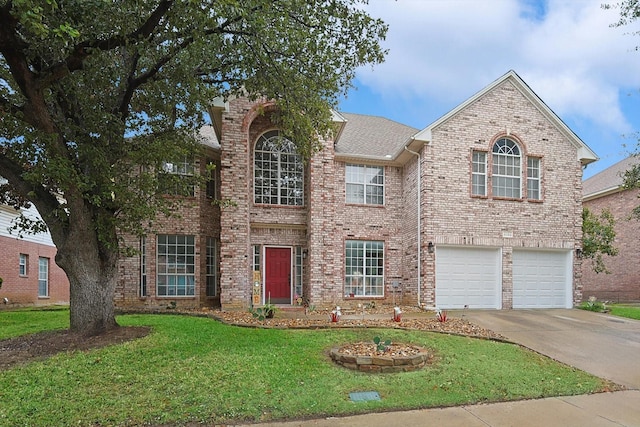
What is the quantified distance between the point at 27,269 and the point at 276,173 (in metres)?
13.9

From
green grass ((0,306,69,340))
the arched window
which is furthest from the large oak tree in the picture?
the arched window

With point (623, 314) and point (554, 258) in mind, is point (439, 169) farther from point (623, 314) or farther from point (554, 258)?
point (623, 314)

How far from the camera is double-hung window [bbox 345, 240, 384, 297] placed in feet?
50.0

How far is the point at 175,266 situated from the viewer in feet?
47.6

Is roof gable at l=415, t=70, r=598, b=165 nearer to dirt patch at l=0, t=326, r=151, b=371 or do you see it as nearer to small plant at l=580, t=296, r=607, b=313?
small plant at l=580, t=296, r=607, b=313

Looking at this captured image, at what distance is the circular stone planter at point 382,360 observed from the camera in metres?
6.58

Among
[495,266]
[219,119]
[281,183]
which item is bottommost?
[495,266]

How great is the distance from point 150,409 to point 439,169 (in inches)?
462

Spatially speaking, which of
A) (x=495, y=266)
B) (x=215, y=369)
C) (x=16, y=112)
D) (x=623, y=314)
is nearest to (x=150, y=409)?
(x=215, y=369)

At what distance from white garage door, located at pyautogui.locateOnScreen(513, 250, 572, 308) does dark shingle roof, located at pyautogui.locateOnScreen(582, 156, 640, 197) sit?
8.53 meters

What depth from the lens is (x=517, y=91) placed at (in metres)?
14.9

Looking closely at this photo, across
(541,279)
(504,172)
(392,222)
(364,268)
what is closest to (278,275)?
(364,268)

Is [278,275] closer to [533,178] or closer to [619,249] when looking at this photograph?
[533,178]

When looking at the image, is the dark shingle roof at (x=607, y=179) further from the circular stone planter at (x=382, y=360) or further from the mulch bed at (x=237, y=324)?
the circular stone planter at (x=382, y=360)
